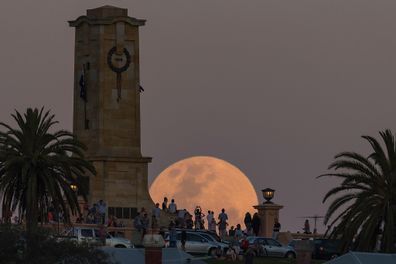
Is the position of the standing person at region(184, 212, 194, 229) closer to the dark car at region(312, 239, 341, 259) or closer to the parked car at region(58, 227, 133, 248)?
the dark car at region(312, 239, 341, 259)

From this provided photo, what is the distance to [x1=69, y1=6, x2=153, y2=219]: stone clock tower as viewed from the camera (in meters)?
161

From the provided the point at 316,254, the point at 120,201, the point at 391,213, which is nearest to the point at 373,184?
the point at 391,213

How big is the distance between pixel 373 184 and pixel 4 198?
20.1m

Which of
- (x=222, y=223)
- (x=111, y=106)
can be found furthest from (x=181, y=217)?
(x=111, y=106)

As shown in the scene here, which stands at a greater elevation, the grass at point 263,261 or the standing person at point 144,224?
the standing person at point 144,224

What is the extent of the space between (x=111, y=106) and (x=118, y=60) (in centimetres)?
295

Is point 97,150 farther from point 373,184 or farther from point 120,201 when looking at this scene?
point 373,184

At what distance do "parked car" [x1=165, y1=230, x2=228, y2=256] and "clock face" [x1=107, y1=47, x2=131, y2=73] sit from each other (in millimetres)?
28030

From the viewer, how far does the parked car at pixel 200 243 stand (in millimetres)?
132500

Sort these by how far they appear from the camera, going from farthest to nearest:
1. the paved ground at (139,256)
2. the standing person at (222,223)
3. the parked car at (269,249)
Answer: the standing person at (222,223) → the parked car at (269,249) → the paved ground at (139,256)

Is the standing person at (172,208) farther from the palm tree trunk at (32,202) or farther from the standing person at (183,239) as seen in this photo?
the palm tree trunk at (32,202)

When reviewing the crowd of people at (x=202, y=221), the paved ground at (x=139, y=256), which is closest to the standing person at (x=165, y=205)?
the crowd of people at (x=202, y=221)

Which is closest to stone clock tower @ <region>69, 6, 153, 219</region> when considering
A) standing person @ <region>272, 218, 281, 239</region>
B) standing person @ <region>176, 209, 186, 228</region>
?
standing person @ <region>176, 209, 186, 228</region>

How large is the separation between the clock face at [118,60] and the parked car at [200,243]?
28030 millimetres
